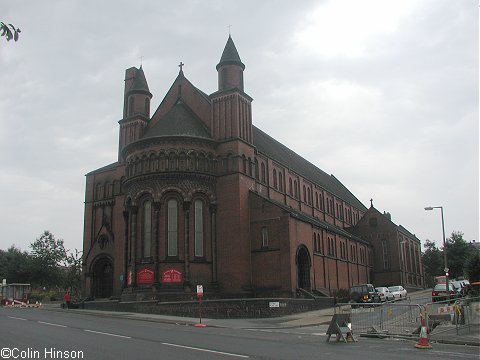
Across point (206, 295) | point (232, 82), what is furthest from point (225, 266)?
point (232, 82)

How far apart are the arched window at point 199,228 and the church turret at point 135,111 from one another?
10.6 metres

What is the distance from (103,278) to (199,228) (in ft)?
45.0

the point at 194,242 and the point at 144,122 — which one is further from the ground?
the point at 144,122

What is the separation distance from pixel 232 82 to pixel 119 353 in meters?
33.2

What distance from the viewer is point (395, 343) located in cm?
1791

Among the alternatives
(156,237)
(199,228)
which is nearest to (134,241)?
(156,237)

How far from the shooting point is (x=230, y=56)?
44.6 meters

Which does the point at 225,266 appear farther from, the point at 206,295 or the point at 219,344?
the point at 219,344

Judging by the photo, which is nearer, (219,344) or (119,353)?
(119,353)

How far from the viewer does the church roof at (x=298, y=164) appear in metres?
54.1

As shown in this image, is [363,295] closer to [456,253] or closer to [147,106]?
[147,106]

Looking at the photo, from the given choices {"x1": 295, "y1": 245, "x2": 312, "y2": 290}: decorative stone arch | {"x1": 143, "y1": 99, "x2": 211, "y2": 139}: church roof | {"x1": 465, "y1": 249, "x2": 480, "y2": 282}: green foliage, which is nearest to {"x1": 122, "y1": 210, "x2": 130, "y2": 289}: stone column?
{"x1": 143, "y1": 99, "x2": 211, "y2": 139}: church roof

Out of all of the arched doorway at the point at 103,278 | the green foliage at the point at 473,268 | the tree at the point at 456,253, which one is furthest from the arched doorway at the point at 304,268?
the tree at the point at 456,253


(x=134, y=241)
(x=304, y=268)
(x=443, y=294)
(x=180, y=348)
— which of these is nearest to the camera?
(x=180, y=348)
